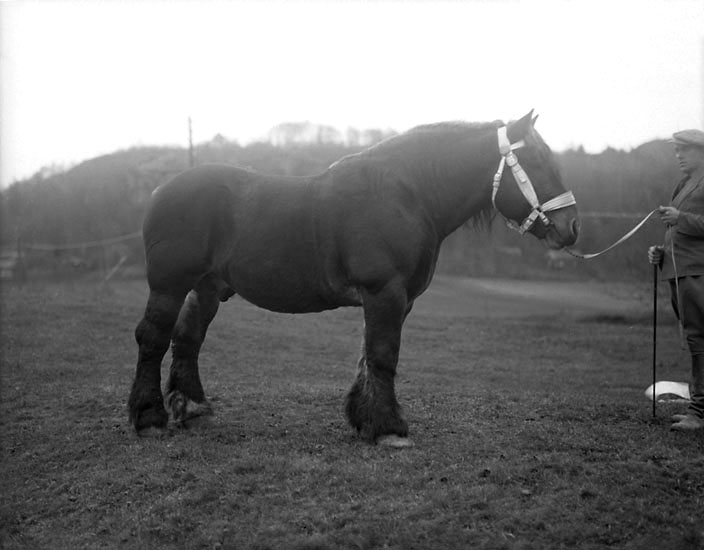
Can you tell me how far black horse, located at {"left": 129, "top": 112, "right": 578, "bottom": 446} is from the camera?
563 cm

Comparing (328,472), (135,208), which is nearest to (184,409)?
(328,472)

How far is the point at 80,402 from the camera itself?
7.98 metres

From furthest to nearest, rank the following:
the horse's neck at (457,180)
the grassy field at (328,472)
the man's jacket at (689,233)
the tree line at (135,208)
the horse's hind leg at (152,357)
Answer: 1. the tree line at (135,208)
2. the horse's hind leg at (152,357)
3. the man's jacket at (689,233)
4. the horse's neck at (457,180)
5. the grassy field at (328,472)

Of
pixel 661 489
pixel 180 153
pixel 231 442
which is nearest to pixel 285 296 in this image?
pixel 231 442

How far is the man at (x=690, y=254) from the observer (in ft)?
20.1

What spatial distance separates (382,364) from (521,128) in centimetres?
246

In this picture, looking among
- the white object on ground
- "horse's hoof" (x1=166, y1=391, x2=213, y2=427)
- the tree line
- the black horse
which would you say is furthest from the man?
the tree line

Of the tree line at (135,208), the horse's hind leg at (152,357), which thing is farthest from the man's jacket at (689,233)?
the tree line at (135,208)

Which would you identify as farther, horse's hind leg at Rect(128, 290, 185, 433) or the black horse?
horse's hind leg at Rect(128, 290, 185, 433)

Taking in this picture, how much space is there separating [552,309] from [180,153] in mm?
Answer: 22658

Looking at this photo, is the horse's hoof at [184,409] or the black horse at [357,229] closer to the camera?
the black horse at [357,229]

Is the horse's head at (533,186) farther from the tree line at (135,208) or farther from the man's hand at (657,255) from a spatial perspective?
the tree line at (135,208)

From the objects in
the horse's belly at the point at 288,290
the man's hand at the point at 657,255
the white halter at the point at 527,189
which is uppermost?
the white halter at the point at 527,189

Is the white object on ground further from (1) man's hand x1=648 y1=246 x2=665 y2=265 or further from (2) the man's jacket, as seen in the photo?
(2) the man's jacket
